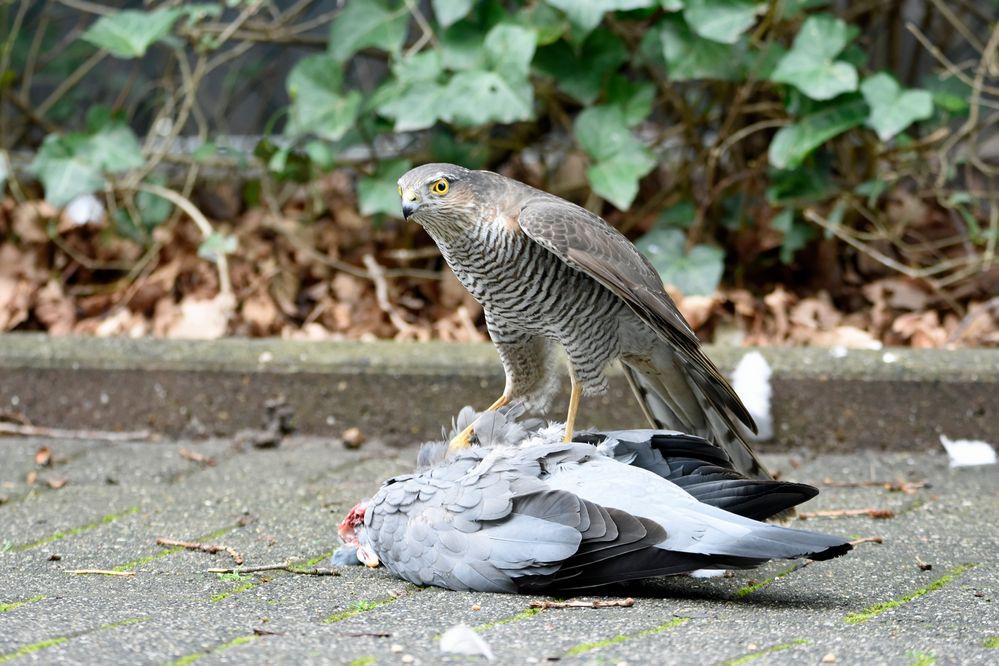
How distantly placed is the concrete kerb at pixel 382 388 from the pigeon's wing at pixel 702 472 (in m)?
1.25

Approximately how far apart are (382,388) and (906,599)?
2118 millimetres

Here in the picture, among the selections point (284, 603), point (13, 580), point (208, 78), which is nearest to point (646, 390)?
point (284, 603)

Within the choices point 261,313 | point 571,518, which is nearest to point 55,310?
point 261,313

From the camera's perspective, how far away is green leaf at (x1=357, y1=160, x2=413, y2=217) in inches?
189

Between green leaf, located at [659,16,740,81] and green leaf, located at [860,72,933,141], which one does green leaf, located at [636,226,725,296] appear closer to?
green leaf, located at [659,16,740,81]

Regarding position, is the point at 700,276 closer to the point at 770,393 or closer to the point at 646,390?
the point at 770,393

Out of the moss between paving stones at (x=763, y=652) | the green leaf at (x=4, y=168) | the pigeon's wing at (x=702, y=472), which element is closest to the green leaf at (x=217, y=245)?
the green leaf at (x=4, y=168)

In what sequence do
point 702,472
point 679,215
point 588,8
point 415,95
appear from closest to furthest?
point 702,472 → point 588,8 → point 415,95 → point 679,215

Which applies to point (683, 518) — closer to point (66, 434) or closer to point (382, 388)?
point (382, 388)

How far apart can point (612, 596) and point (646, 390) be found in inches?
41.3

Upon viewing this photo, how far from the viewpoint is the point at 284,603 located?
2.39 meters

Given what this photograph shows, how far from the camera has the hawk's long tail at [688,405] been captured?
321 cm

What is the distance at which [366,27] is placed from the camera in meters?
4.80

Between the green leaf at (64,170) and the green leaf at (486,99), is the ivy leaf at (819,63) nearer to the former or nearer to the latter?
the green leaf at (486,99)
